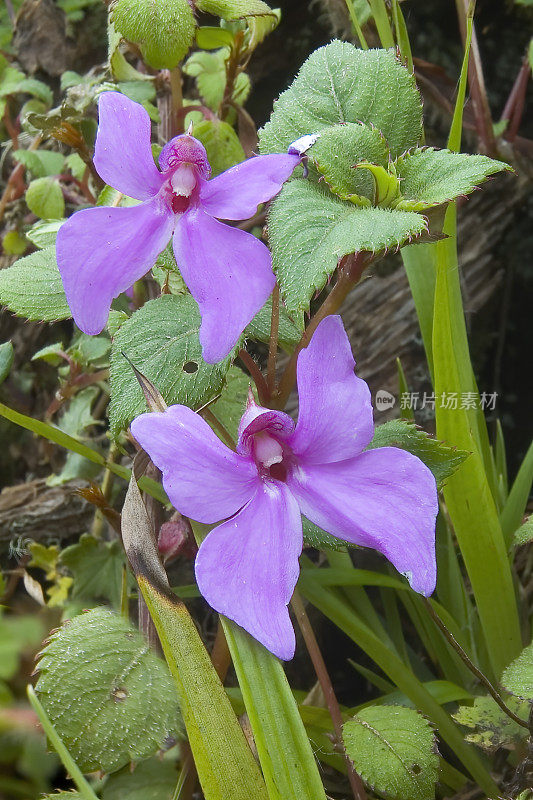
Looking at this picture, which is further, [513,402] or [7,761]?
[513,402]

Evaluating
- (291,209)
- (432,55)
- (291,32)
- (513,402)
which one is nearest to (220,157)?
(291,209)

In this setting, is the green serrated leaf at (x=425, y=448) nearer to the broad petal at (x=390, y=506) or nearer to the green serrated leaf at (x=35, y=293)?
the broad petal at (x=390, y=506)

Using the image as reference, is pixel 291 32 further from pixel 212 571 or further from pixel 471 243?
pixel 212 571

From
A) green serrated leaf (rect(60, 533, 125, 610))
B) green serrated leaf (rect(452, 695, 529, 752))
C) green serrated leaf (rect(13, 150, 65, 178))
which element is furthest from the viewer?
green serrated leaf (rect(13, 150, 65, 178))

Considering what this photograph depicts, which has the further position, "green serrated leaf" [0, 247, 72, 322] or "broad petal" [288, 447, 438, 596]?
"green serrated leaf" [0, 247, 72, 322]

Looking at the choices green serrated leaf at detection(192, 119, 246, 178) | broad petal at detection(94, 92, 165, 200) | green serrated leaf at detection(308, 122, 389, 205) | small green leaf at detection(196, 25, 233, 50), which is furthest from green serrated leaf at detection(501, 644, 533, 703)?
small green leaf at detection(196, 25, 233, 50)

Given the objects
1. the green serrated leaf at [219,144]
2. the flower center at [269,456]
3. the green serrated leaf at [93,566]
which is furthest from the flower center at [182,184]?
the green serrated leaf at [93,566]

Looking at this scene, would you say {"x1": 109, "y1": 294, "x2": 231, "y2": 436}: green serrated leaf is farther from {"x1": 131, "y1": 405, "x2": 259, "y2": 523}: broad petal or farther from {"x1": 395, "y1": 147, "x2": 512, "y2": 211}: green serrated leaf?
{"x1": 395, "y1": 147, "x2": 512, "y2": 211}: green serrated leaf
